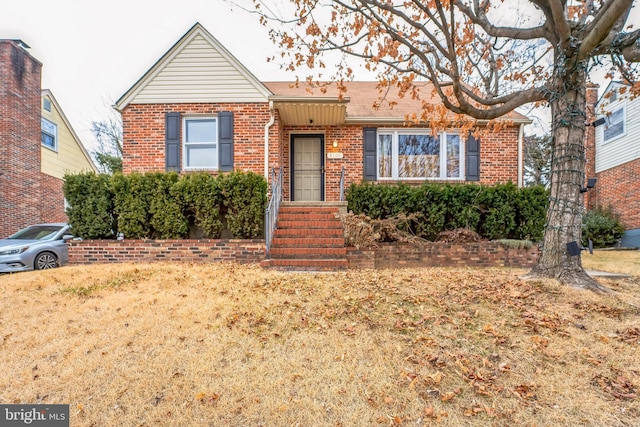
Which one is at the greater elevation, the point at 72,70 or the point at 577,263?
the point at 72,70

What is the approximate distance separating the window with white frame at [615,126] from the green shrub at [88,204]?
703 inches

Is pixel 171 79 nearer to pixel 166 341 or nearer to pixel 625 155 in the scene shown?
pixel 166 341

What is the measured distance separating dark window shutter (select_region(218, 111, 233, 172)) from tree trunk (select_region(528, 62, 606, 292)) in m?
7.39

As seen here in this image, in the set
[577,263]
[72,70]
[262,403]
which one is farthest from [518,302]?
[72,70]

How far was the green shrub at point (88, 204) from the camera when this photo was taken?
25.4 feet

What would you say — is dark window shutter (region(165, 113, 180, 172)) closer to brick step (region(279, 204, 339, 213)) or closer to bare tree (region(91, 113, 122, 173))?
brick step (region(279, 204, 339, 213))

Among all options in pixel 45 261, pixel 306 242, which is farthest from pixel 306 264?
pixel 45 261

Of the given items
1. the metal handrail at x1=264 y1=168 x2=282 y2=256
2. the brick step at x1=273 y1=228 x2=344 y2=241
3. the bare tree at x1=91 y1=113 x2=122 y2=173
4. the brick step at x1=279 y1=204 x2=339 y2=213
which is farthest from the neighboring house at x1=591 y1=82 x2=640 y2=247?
the bare tree at x1=91 y1=113 x2=122 y2=173

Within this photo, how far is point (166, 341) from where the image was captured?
341 centimetres

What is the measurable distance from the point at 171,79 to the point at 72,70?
20.2 metres

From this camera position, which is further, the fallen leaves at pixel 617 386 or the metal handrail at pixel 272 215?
the metal handrail at pixel 272 215

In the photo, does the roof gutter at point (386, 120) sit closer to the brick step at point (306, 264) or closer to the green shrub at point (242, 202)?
the green shrub at point (242, 202)

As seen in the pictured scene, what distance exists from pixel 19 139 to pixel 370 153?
1356 centimetres

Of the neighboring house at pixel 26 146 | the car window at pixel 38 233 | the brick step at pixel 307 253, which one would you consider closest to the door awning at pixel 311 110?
the brick step at pixel 307 253
